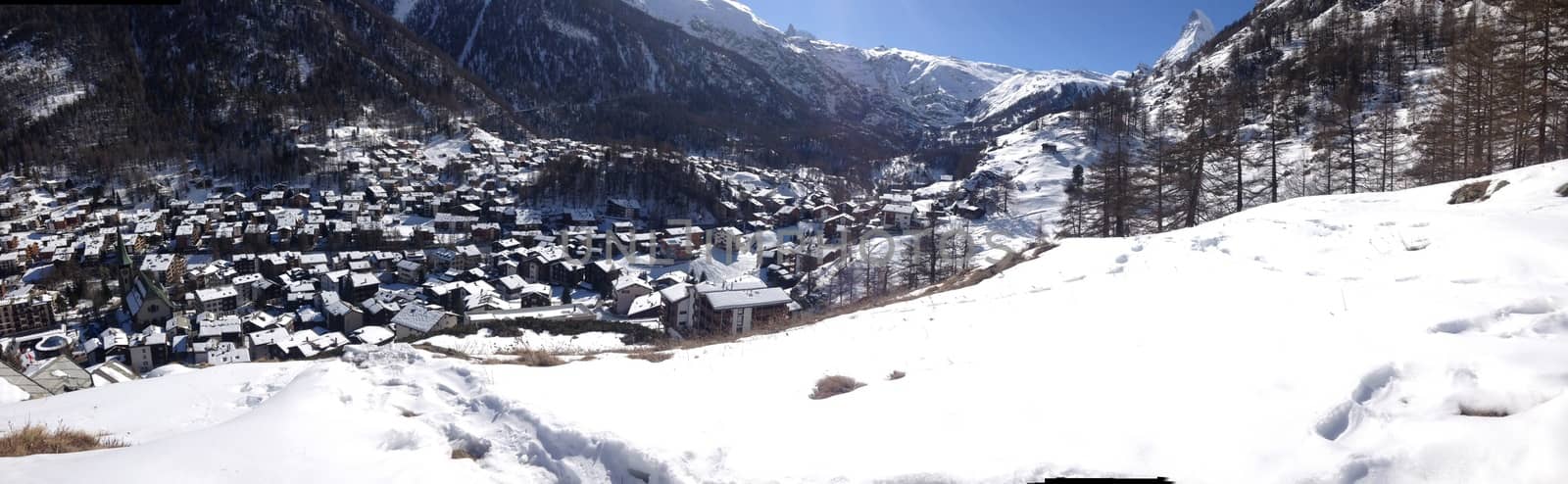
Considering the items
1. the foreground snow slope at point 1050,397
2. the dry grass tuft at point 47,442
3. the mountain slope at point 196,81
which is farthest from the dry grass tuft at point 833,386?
the mountain slope at point 196,81

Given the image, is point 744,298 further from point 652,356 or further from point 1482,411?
point 1482,411

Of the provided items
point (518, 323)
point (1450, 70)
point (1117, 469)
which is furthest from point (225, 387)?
point (1450, 70)

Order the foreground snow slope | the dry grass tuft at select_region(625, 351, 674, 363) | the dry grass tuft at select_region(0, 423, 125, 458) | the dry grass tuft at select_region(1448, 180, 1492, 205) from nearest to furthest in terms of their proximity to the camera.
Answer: the foreground snow slope, the dry grass tuft at select_region(0, 423, 125, 458), the dry grass tuft at select_region(625, 351, 674, 363), the dry grass tuft at select_region(1448, 180, 1492, 205)

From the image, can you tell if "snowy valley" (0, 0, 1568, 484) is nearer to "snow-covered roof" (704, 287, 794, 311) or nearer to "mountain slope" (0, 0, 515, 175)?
"snow-covered roof" (704, 287, 794, 311)

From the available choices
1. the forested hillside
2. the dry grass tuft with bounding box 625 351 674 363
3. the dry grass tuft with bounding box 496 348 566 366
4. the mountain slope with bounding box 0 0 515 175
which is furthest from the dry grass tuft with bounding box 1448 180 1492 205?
the mountain slope with bounding box 0 0 515 175

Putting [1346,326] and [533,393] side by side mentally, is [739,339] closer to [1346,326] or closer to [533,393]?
[533,393]

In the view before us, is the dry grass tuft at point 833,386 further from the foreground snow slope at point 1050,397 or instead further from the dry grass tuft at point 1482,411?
the dry grass tuft at point 1482,411

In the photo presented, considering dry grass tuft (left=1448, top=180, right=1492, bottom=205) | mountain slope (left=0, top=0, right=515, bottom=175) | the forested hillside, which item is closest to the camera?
dry grass tuft (left=1448, top=180, right=1492, bottom=205)
